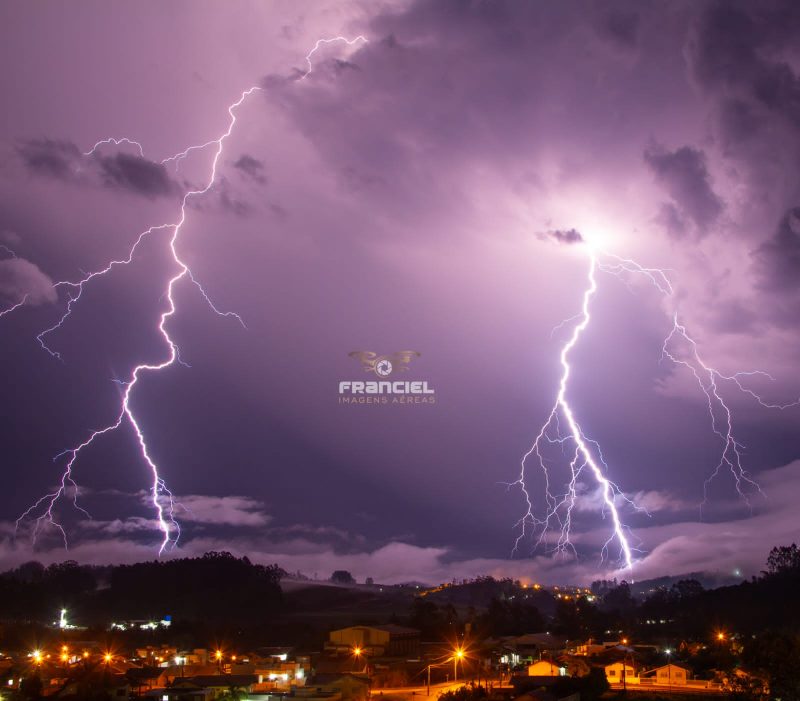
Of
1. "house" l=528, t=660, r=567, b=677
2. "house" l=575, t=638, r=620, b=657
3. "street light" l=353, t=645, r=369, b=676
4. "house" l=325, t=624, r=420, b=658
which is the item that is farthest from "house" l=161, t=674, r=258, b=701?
"house" l=575, t=638, r=620, b=657

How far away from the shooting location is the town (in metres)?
25.2

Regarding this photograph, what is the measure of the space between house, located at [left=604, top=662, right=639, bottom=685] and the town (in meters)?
0.06

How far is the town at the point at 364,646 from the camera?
25.2 m

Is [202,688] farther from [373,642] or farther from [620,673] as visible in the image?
[373,642]

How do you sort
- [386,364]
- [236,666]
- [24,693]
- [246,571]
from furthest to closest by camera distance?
[246,571]
[386,364]
[236,666]
[24,693]

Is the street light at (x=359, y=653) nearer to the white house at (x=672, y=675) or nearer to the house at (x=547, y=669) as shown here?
the house at (x=547, y=669)

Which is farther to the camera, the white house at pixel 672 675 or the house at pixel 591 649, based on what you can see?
the house at pixel 591 649

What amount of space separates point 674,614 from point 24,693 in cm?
4676

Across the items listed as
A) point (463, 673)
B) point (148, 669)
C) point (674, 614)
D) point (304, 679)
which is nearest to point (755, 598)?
point (674, 614)

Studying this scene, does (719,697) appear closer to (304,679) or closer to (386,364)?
(304,679)

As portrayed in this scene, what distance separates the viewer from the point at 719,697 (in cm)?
2477

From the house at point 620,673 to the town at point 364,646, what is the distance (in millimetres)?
58

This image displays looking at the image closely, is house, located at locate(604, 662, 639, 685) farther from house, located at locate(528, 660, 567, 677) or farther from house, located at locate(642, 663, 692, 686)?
house, located at locate(528, 660, 567, 677)

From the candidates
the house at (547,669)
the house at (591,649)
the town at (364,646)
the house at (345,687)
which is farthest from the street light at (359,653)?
the house at (591,649)
